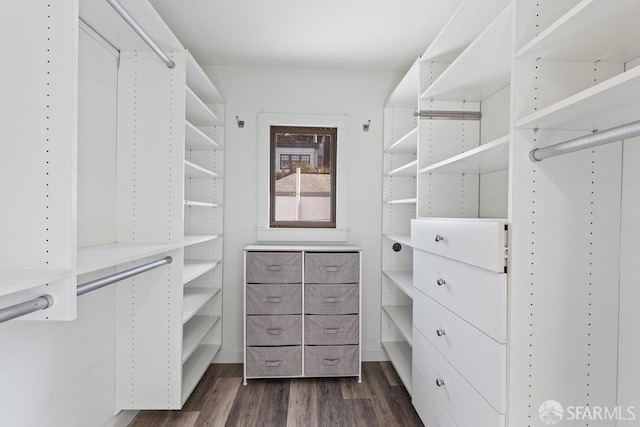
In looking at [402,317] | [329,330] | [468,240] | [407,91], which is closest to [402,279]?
[402,317]

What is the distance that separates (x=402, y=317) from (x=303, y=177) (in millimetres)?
1361

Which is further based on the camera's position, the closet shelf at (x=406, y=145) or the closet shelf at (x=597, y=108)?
the closet shelf at (x=406, y=145)

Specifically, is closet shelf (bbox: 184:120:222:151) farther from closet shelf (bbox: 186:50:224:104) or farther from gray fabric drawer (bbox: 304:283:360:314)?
gray fabric drawer (bbox: 304:283:360:314)

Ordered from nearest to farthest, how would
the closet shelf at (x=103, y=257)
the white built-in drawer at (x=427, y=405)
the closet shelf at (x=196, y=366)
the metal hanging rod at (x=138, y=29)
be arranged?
1. the closet shelf at (x=103, y=257)
2. the metal hanging rod at (x=138, y=29)
3. the white built-in drawer at (x=427, y=405)
4. the closet shelf at (x=196, y=366)

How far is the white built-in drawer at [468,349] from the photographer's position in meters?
1.16

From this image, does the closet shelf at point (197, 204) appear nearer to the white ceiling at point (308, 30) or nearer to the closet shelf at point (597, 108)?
the white ceiling at point (308, 30)

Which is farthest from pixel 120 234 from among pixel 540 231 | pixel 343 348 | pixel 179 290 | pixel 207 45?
pixel 540 231

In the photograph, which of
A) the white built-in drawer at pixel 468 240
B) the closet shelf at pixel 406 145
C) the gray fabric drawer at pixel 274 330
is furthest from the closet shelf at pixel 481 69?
the gray fabric drawer at pixel 274 330

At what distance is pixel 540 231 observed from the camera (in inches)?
44.3

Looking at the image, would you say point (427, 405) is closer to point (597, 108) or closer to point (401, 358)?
point (401, 358)

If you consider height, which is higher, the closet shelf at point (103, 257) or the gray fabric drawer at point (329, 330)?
the closet shelf at point (103, 257)

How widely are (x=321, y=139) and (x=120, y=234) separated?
65.6 inches

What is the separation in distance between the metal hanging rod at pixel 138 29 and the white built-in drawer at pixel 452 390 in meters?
1.97

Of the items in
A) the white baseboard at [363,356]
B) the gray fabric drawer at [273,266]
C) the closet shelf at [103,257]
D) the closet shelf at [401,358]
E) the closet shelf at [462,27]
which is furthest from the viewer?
the white baseboard at [363,356]
